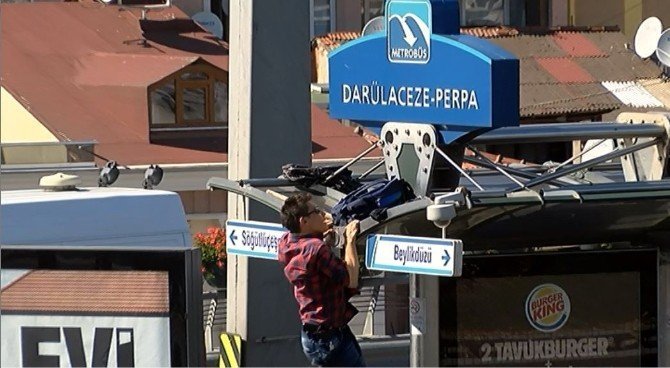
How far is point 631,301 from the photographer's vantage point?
10.0 meters

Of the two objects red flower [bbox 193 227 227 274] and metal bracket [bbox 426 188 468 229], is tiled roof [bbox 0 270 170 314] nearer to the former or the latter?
metal bracket [bbox 426 188 468 229]

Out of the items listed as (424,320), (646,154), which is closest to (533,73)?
(646,154)

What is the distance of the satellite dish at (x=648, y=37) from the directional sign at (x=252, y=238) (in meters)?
19.4

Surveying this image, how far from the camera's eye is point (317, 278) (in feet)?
29.1

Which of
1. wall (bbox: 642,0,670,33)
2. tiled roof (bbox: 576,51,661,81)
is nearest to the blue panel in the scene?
tiled roof (bbox: 576,51,661,81)

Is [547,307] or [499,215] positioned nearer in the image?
[499,215]

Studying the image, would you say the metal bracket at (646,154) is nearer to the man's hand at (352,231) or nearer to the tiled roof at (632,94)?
the man's hand at (352,231)

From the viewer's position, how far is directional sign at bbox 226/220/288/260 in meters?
9.41

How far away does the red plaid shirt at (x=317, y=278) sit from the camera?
8852 millimetres

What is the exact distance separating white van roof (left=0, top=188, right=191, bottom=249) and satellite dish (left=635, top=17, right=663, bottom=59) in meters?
16.3

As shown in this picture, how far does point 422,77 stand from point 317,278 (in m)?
1.36

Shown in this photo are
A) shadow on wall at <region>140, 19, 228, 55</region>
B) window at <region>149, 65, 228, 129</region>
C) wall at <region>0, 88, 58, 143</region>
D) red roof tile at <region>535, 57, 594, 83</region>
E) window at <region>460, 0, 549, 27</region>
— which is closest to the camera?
wall at <region>0, 88, 58, 143</region>

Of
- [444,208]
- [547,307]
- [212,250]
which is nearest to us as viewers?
[444,208]

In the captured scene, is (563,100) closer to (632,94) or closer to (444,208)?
(632,94)
